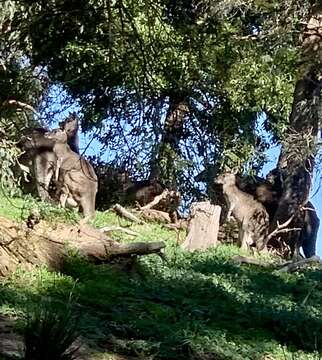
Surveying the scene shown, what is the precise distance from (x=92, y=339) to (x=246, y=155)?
40.5 ft

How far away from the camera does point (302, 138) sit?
1488cm

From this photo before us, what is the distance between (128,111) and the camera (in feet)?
26.1

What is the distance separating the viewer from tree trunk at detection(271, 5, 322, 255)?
1507cm

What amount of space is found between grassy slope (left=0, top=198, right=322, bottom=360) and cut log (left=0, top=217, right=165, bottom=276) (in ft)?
0.52

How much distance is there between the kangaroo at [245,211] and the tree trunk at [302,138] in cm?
28

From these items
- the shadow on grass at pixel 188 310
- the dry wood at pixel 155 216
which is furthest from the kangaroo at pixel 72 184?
the shadow on grass at pixel 188 310

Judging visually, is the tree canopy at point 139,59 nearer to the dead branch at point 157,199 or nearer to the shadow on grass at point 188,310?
the shadow on grass at point 188,310

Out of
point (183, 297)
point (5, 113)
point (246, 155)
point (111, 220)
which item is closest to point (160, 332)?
point (183, 297)

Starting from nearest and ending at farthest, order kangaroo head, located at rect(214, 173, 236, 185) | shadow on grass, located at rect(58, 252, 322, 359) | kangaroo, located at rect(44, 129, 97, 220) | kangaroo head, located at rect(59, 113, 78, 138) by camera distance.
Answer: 1. shadow on grass, located at rect(58, 252, 322, 359)
2. kangaroo, located at rect(44, 129, 97, 220)
3. kangaroo head, located at rect(59, 113, 78, 138)
4. kangaroo head, located at rect(214, 173, 236, 185)

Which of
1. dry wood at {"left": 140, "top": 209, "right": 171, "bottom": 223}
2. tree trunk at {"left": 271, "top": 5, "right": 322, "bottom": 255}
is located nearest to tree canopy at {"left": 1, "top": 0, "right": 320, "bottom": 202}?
tree trunk at {"left": 271, "top": 5, "right": 322, "bottom": 255}

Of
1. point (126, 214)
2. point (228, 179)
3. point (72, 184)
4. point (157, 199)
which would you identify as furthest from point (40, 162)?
point (228, 179)

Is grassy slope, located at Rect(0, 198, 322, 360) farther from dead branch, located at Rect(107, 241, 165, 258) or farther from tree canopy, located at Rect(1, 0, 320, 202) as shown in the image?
tree canopy, located at Rect(1, 0, 320, 202)

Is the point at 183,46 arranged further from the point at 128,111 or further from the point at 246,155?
the point at 246,155

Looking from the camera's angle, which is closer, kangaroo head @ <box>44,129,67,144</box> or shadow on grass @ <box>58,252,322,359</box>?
shadow on grass @ <box>58,252,322,359</box>
